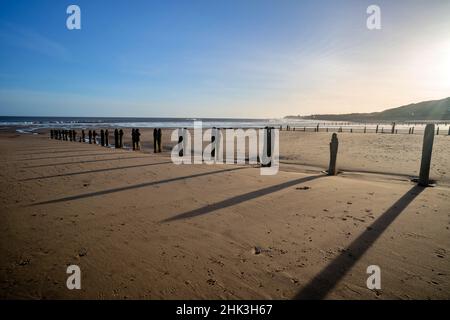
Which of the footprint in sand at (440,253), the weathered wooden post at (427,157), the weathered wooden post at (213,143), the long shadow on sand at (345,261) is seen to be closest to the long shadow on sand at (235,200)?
the long shadow on sand at (345,261)

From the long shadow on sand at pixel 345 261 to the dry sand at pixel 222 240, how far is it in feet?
0.05

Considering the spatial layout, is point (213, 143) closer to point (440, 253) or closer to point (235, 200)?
point (235, 200)

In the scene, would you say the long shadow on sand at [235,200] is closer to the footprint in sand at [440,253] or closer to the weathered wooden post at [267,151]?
the weathered wooden post at [267,151]

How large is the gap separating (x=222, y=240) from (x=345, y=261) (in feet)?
6.11

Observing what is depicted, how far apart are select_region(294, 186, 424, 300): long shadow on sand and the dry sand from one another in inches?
0.7

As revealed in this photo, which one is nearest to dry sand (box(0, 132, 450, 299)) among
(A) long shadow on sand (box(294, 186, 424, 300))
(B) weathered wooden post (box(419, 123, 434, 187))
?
(A) long shadow on sand (box(294, 186, 424, 300))

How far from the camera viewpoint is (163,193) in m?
6.57

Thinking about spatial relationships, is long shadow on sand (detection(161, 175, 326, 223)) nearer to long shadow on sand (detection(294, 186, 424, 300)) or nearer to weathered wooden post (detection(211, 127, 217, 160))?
long shadow on sand (detection(294, 186, 424, 300))

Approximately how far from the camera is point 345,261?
352 cm

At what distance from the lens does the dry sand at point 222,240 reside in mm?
2982
